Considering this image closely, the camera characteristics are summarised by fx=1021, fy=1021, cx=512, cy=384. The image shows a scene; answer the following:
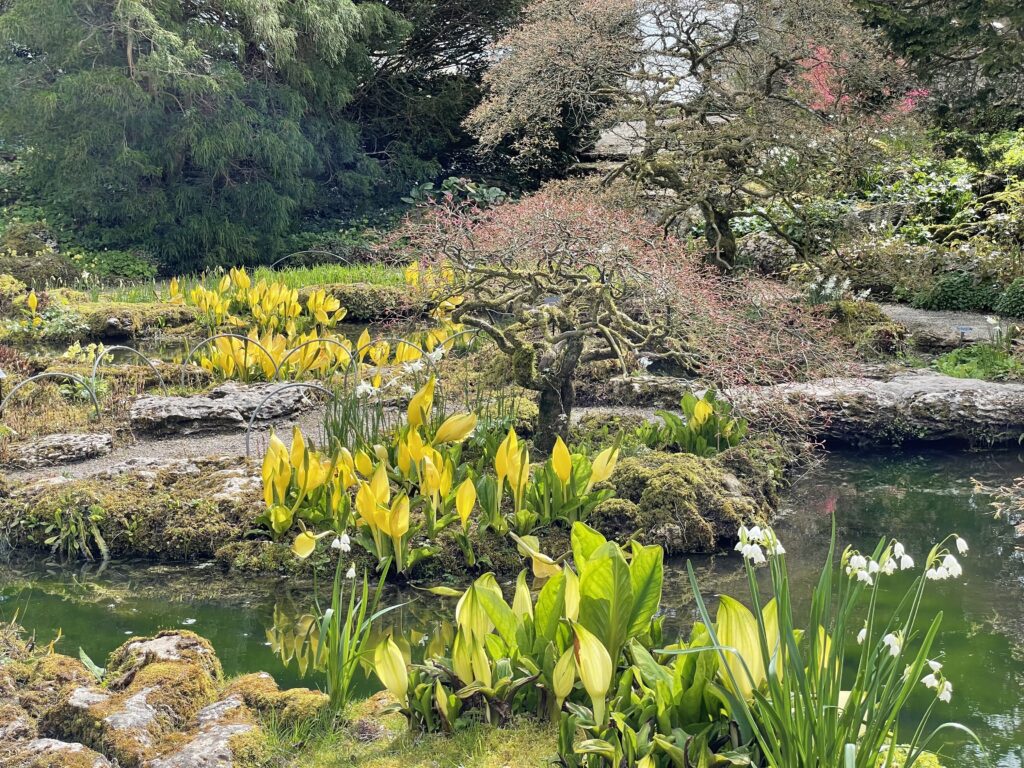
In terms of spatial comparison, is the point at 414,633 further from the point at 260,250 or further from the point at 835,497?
the point at 260,250

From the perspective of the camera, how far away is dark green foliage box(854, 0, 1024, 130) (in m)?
7.32

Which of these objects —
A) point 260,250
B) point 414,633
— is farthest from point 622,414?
point 260,250

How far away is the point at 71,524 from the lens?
5.13 metres

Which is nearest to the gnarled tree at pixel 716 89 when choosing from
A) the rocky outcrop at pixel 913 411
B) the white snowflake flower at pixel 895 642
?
the rocky outcrop at pixel 913 411

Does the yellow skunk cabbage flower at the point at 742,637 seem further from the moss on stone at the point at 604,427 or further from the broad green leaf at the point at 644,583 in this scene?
the moss on stone at the point at 604,427

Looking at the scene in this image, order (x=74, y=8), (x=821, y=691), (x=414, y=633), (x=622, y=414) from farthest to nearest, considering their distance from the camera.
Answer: (x=74, y=8) → (x=622, y=414) → (x=414, y=633) → (x=821, y=691)

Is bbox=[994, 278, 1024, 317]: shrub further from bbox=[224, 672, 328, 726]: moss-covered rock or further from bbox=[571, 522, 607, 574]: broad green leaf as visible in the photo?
bbox=[224, 672, 328, 726]: moss-covered rock

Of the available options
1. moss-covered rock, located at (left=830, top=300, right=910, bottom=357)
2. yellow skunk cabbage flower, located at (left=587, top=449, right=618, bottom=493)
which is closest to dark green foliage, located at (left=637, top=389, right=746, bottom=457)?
yellow skunk cabbage flower, located at (left=587, top=449, right=618, bottom=493)

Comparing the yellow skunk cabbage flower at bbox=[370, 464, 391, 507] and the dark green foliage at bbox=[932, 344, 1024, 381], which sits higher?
the yellow skunk cabbage flower at bbox=[370, 464, 391, 507]

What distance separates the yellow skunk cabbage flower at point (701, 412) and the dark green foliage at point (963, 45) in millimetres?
3600

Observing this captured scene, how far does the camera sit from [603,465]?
495 cm

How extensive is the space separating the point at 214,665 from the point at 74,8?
12926 millimetres

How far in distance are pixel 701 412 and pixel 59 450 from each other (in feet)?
12.7

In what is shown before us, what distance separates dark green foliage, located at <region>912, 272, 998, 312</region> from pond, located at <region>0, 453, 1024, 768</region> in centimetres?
513
